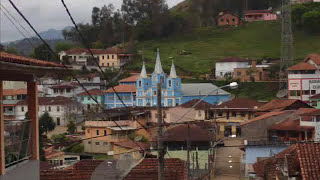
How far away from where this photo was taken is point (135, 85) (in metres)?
41.7

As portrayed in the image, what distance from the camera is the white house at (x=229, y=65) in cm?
4441

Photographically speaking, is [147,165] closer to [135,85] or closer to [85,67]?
[135,85]

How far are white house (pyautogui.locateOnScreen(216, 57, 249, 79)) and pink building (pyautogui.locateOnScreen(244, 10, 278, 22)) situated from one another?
65.9ft

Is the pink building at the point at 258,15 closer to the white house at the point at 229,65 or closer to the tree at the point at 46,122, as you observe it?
the white house at the point at 229,65

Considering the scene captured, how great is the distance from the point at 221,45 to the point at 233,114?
87.7 ft

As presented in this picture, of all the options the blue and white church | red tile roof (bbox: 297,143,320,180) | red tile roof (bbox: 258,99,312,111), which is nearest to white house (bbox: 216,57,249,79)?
the blue and white church

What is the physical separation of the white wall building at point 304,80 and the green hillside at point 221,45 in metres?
13.2

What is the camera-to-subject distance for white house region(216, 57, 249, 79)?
146 ft

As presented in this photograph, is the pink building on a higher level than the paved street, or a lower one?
higher

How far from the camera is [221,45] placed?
2297 inches

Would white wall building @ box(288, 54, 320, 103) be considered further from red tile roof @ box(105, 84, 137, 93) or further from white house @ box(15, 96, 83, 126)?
white house @ box(15, 96, 83, 126)

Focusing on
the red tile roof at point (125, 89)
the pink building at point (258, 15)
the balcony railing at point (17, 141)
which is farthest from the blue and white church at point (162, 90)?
the balcony railing at point (17, 141)

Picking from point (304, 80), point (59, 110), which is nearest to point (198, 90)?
point (304, 80)

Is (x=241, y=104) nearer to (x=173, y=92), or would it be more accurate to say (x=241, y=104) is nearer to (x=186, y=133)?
(x=173, y=92)
